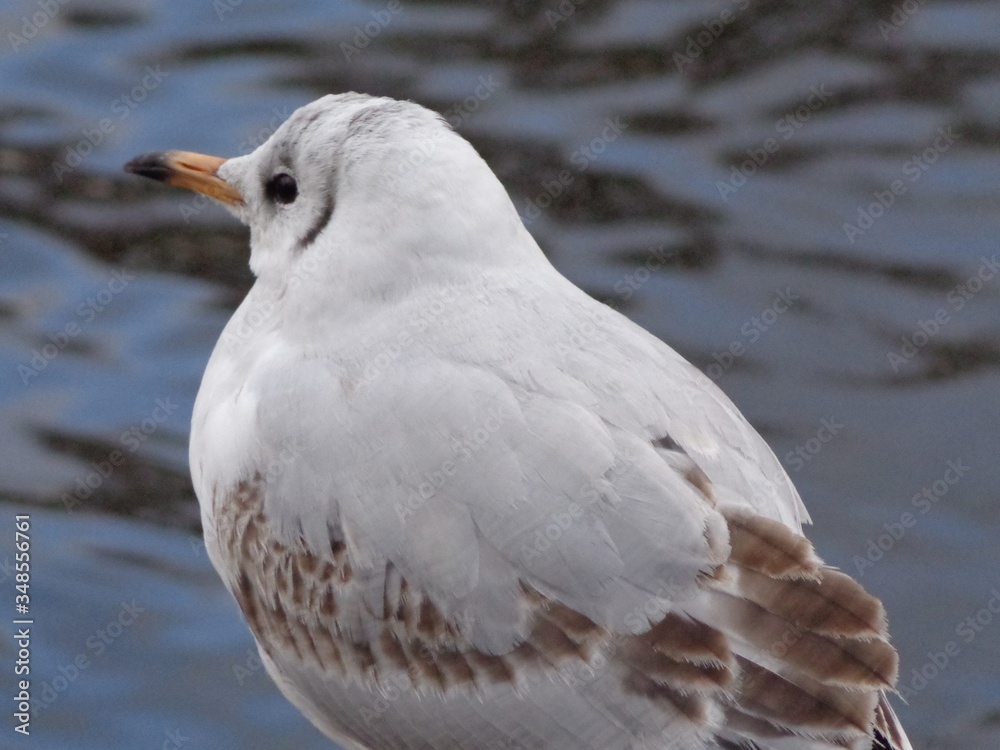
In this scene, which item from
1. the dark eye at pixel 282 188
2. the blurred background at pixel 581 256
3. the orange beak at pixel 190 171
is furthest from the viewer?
the blurred background at pixel 581 256

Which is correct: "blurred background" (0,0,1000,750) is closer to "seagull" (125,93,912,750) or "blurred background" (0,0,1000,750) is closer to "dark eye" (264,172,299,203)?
"seagull" (125,93,912,750)

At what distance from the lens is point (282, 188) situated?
4.14 meters

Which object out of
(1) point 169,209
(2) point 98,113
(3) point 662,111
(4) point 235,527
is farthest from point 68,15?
(4) point 235,527

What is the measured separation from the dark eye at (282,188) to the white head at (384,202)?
0.02 metres

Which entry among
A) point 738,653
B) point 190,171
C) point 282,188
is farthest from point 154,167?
point 738,653

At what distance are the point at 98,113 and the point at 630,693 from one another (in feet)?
16.2

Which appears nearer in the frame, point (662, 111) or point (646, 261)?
point (646, 261)

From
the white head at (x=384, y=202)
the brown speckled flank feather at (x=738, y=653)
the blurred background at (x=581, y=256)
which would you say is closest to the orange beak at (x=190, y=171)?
the white head at (x=384, y=202)

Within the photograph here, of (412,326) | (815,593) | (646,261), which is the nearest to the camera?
(815,593)

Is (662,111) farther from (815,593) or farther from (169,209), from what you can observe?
(815,593)

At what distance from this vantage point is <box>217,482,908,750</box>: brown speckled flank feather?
340 cm

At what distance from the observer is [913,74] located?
7.57 meters

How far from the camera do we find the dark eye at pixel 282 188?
13.5 ft

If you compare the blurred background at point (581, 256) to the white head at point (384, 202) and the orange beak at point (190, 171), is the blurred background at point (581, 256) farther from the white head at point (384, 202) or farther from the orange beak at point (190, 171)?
the white head at point (384, 202)
